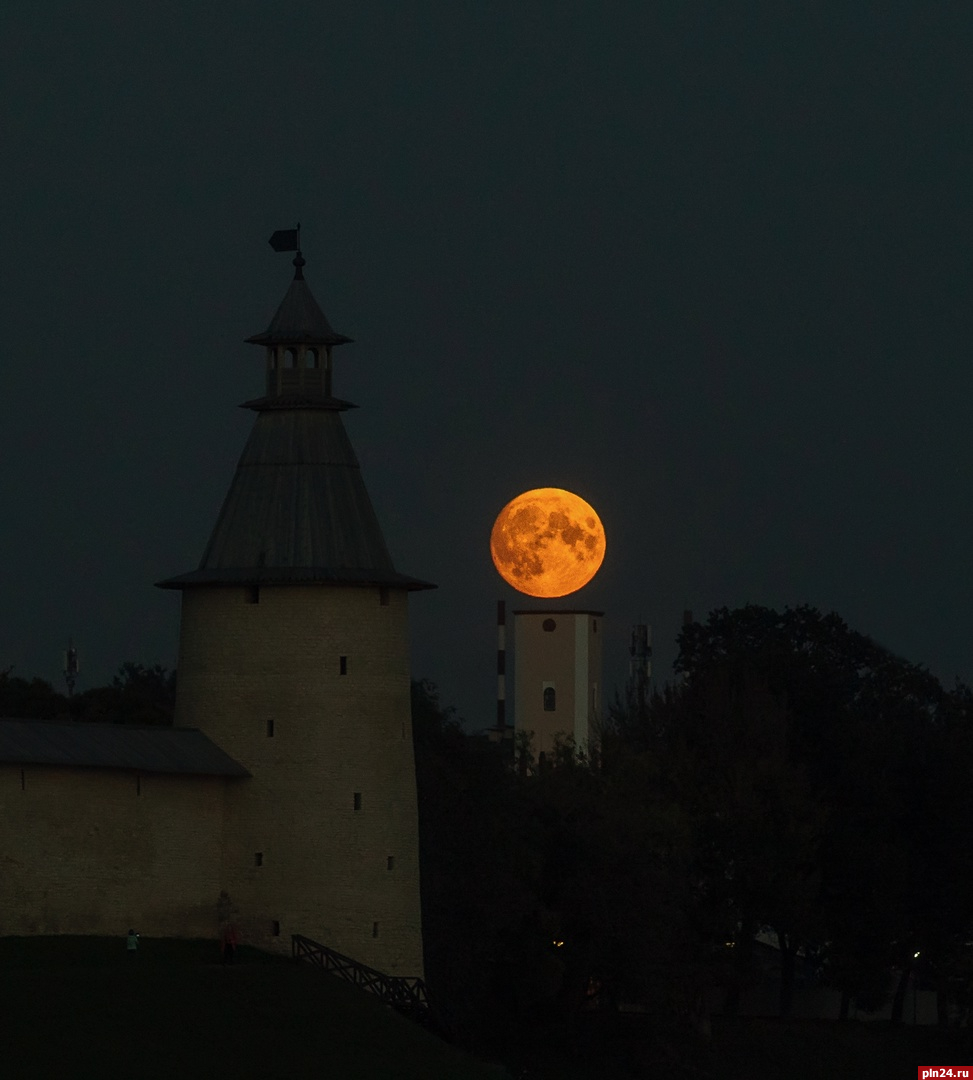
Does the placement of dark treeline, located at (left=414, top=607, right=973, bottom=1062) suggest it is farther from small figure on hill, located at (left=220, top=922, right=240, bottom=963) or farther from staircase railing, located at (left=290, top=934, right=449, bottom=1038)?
small figure on hill, located at (left=220, top=922, right=240, bottom=963)

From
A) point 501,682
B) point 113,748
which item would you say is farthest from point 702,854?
point 501,682

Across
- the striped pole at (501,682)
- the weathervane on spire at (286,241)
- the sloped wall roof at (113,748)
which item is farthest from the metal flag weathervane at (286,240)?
the striped pole at (501,682)

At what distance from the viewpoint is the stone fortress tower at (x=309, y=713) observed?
52438 millimetres

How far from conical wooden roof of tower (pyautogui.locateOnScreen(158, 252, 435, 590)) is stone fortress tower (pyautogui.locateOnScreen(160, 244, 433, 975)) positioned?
44mm

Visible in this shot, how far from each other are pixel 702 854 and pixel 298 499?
19025 millimetres

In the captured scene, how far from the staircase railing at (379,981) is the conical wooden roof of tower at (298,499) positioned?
24.0 ft

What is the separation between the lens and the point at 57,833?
160ft

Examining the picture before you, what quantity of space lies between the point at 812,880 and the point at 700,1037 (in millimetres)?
7954

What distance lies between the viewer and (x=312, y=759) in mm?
52781

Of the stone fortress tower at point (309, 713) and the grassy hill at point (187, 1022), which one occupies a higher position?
the stone fortress tower at point (309, 713)

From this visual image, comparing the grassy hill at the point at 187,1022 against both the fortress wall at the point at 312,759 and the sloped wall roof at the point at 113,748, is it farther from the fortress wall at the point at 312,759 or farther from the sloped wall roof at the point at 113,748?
the sloped wall roof at the point at 113,748

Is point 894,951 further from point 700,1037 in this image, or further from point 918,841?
point 700,1037

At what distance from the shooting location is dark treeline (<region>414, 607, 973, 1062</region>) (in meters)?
58.2

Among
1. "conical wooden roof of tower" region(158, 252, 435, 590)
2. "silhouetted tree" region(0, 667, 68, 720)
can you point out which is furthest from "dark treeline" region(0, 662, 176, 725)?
"conical wooden roof of tower" region(158, 252, 435, 590)
